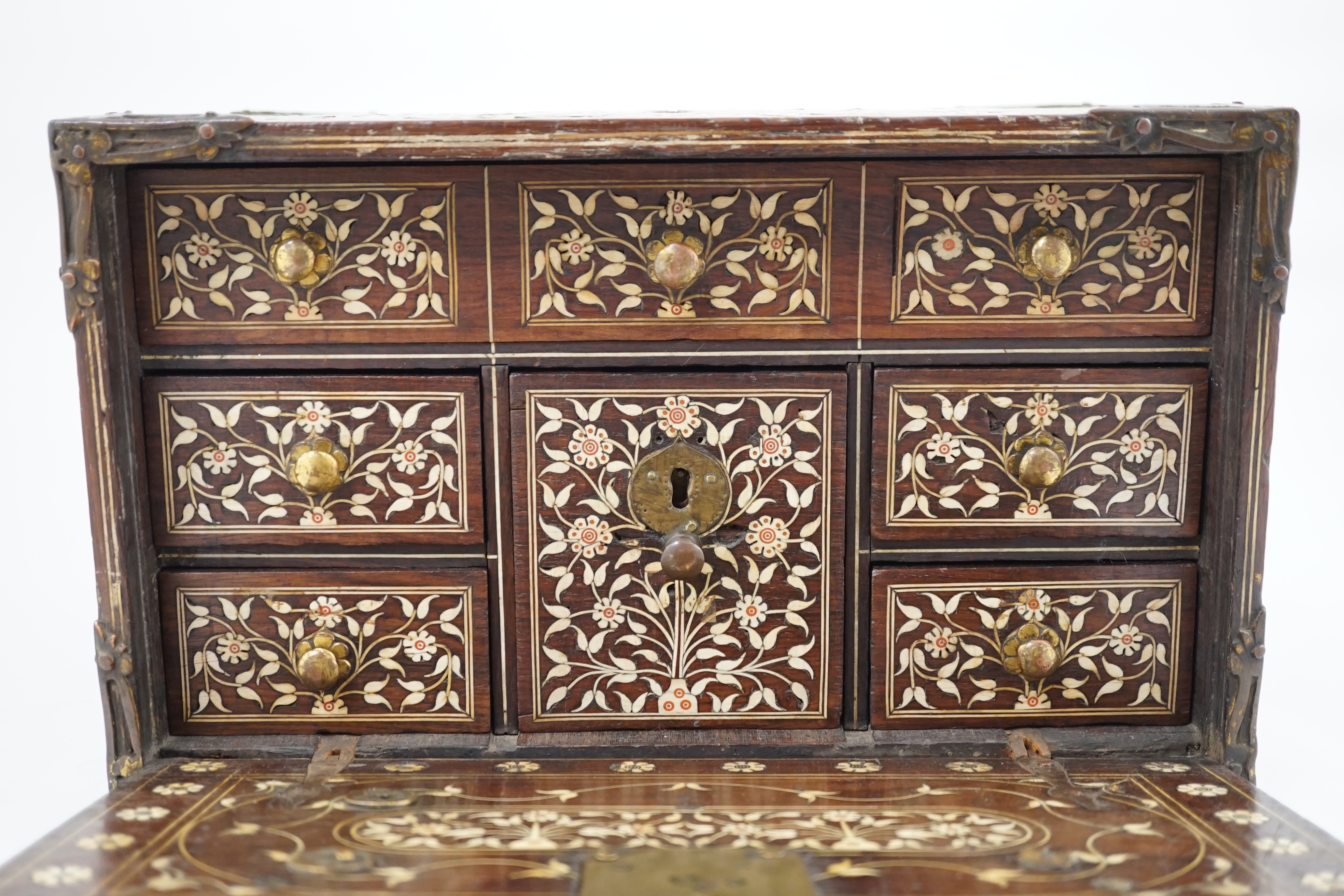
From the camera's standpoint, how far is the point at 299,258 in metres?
1.61

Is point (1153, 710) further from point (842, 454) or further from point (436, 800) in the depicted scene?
point (436, 800)

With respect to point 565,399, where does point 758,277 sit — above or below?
above

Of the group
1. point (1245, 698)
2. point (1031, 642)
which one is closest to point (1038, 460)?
point (1031, 642)

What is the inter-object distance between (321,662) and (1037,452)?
1.09m

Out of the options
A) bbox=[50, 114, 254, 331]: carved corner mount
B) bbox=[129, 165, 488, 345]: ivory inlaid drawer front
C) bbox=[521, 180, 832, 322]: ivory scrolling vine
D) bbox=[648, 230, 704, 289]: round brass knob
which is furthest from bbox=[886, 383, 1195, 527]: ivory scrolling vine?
bbox=[50, 114, 254, 331]: carved corner mount

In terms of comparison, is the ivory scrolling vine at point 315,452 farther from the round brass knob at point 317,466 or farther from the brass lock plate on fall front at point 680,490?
the brass lock plate on fall front at point 680,490

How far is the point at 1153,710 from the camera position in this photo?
1725mm

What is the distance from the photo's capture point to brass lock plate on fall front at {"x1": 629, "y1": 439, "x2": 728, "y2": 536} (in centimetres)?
167

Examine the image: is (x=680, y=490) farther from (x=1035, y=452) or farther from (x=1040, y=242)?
(x=1040, y=242)

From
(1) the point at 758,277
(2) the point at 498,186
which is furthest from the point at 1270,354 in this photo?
(2) the point at 498,186

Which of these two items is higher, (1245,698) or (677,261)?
(677,261)

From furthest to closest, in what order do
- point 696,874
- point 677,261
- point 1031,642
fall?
1. point 1031,642
2. point 677,261
3. point 696,874

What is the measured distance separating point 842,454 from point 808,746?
1.45 ft

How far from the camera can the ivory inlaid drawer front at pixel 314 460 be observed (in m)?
1.66
